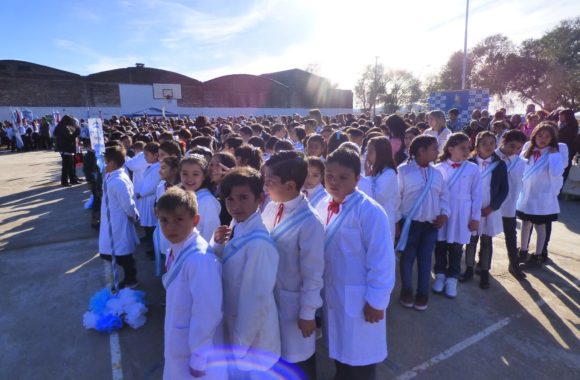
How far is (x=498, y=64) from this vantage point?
33.3 meters

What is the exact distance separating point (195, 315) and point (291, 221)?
0.69 metres

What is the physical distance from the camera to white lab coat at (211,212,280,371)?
1.70 meters

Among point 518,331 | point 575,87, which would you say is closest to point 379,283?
point 518,331

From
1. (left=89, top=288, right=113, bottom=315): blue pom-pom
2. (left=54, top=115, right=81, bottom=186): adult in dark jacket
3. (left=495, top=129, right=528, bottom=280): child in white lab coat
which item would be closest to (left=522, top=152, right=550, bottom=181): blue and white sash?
(left=495, top=129, right=528, bottom=280): child in white lab coat

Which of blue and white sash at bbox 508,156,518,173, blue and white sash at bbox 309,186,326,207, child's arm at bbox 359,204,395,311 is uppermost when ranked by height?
→ blue and white sash at bbox 508,156,518,173

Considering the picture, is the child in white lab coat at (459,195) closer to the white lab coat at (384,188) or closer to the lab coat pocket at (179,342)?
the white lab coat at (384,188)

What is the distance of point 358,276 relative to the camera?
2018 mm

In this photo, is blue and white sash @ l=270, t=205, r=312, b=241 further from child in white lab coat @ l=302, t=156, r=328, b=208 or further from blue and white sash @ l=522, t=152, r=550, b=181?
blue and white sash @ l=522, t=152, r=550, b=181

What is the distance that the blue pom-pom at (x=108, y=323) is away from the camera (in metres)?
3.30

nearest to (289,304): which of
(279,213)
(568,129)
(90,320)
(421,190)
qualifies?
(279,213)

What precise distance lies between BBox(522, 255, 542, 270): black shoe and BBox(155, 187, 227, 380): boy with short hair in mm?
4428

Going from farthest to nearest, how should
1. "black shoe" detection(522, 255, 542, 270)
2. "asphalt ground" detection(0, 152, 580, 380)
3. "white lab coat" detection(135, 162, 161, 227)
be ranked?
"white lab coat" detection(135, 162, 161, 227) < "black shoe" detection(522, 255, 542, 270) < "asphalt ground" detection(0, 152, 580, 380)

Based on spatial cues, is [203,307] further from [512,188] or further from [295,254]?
[512,188]

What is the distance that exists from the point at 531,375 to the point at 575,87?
3573cm
